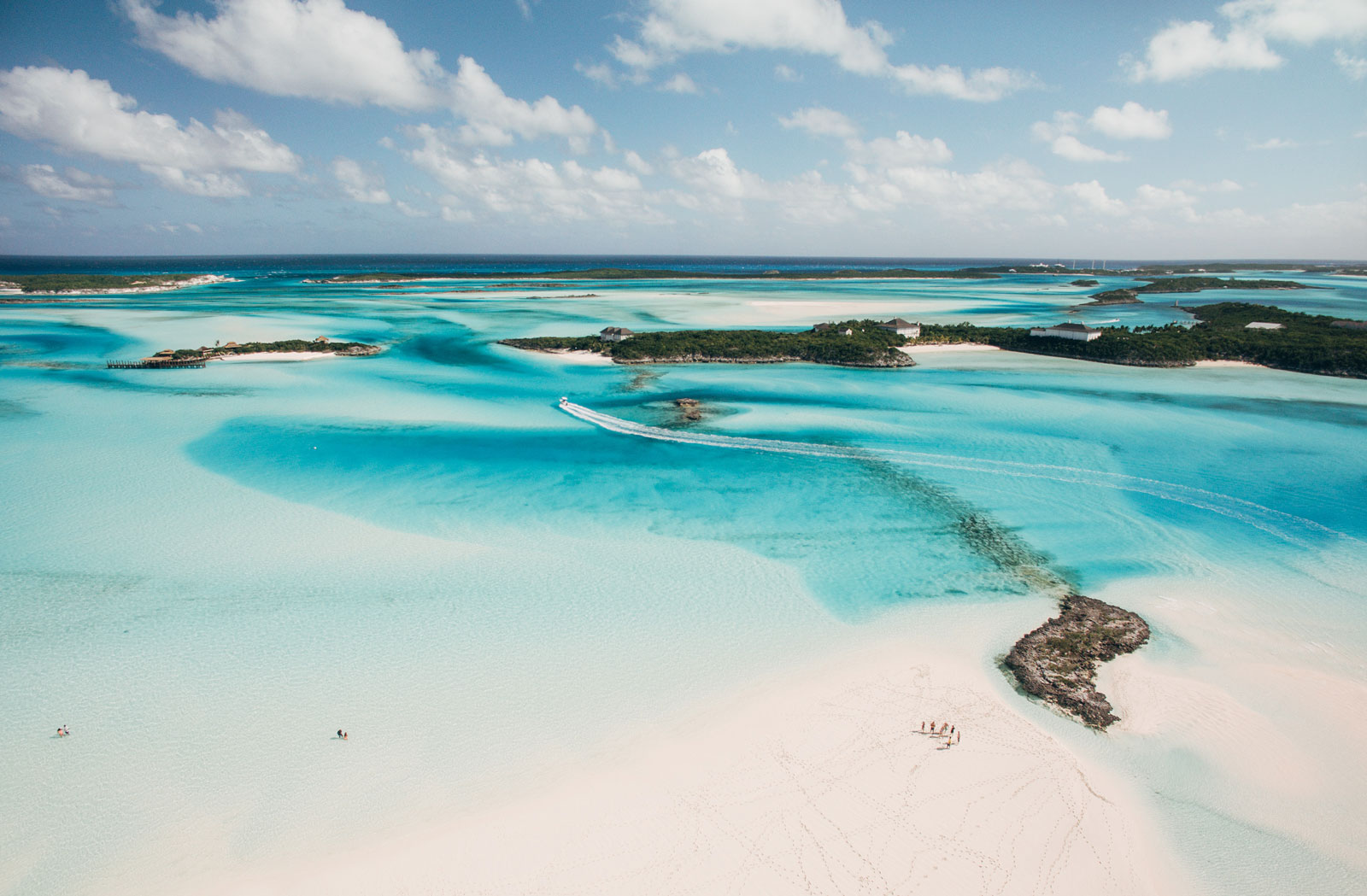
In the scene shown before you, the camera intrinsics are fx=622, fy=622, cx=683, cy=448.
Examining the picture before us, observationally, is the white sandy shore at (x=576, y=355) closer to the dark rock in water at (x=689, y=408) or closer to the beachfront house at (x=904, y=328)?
the dark rock in water at (x=689, y=408)

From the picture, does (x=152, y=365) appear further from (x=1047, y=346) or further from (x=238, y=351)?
(x=1047, y=346)

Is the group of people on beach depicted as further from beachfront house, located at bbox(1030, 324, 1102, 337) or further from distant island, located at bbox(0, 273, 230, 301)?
distant island, located at bbox(0, 273, 230, 301)

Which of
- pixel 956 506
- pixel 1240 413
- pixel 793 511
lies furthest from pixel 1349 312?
pixel 793 511

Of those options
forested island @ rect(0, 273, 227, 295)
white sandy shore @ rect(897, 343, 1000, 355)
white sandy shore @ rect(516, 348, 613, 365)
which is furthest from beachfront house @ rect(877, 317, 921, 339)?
forested island @ rect(0, 273, 227, 295)

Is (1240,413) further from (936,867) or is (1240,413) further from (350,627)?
(350,627)

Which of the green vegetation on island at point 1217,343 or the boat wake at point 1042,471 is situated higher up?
the green vegetation on island at point 1217,343

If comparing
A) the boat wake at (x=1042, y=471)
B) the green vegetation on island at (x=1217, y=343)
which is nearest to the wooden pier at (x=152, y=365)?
the boat wake at (x=1042, y=471)
